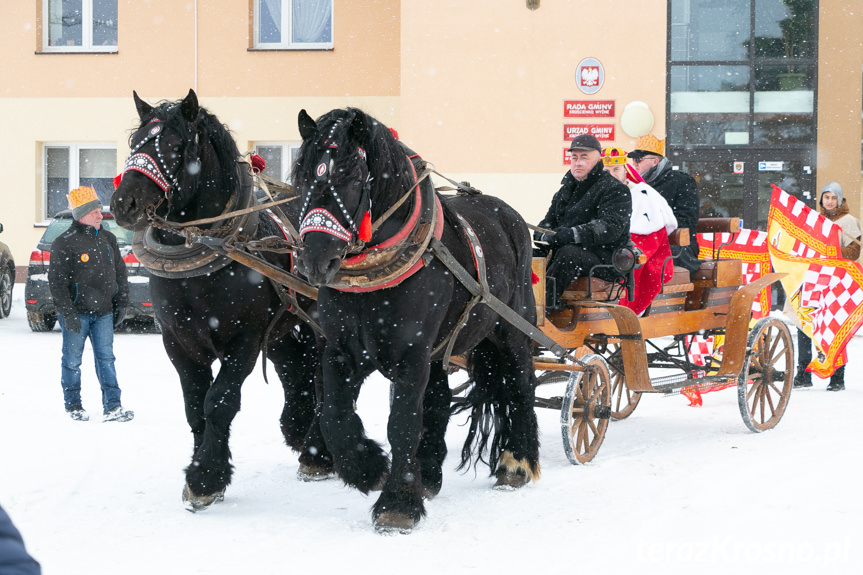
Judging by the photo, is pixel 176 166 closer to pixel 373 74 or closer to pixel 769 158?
pixel 769 158

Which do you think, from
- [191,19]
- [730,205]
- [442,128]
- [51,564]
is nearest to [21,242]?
[191,19]

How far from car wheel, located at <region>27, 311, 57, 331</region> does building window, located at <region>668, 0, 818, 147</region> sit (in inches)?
336

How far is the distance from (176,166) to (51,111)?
13.6 m

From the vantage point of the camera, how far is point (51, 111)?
16453mm

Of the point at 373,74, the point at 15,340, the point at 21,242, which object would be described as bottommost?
the point at 15,340

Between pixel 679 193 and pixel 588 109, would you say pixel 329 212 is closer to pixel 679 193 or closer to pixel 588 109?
pixel 679 193

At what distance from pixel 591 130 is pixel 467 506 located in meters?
9.41

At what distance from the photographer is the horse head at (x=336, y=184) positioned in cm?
375

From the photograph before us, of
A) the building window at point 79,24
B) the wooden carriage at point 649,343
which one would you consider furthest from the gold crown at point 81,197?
the building window at point 79,24

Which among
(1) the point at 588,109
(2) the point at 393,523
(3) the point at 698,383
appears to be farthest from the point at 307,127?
(1) the point at 588,109

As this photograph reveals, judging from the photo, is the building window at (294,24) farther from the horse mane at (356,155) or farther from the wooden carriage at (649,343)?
the horse mane at (356,155)

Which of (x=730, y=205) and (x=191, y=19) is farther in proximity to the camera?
(x=191, y=19)

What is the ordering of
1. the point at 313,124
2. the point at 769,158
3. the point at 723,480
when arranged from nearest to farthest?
the point at 313,124 → the point at 723,480 → the point at 769,158

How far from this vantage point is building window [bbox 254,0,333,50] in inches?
641
